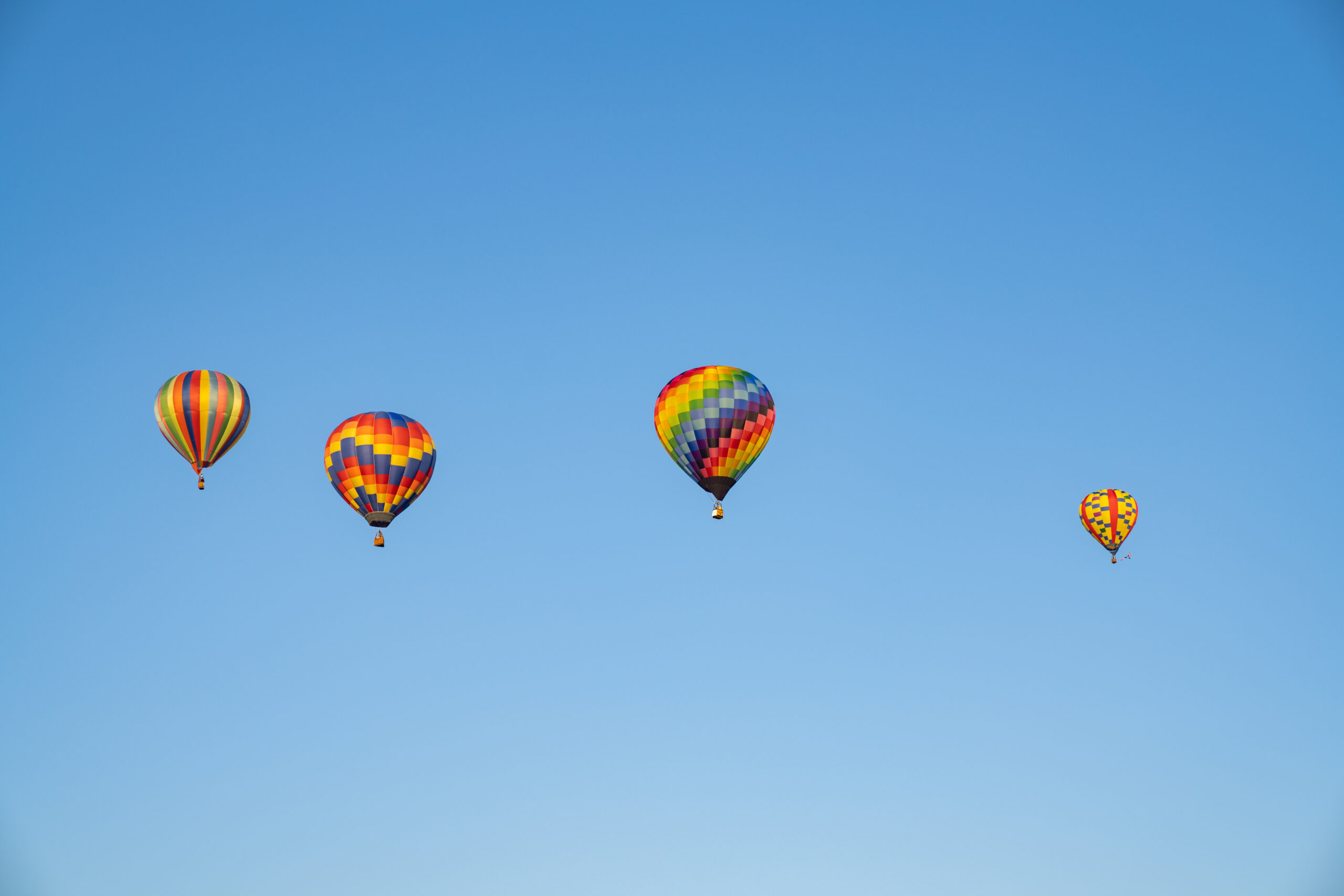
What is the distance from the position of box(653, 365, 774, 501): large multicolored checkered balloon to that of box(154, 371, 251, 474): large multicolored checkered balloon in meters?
14.0

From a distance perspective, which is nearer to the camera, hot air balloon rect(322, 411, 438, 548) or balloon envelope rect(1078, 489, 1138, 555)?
Answer: hot air balloon rect(322, 411, 438, 548)

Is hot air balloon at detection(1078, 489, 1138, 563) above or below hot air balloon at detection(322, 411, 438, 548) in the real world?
above

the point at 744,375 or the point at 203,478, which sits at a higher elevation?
the point at 744,375

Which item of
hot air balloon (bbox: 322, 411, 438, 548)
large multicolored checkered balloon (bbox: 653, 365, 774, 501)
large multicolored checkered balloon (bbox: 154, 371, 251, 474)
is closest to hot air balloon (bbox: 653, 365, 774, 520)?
large multicolored checkered balloon (bbox: 653, 365, 774, 501)

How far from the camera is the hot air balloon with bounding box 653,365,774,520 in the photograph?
51.9 metres

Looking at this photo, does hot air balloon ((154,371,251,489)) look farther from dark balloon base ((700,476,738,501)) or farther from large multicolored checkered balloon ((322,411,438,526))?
dark balloon base ((700,476,738,501))

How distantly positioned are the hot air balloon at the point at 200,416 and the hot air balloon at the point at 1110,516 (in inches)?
1436

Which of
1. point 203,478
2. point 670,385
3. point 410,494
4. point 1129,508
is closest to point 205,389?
point 203,478

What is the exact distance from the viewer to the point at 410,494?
53.0 meters

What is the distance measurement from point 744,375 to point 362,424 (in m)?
12.5

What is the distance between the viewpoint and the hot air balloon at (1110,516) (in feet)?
229

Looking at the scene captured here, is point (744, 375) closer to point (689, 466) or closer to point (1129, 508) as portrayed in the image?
point (689, 466)

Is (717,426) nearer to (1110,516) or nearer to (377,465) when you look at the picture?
(377,465)

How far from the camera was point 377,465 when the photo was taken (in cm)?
5234
